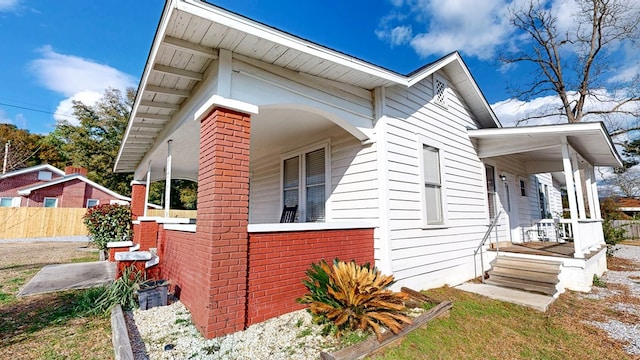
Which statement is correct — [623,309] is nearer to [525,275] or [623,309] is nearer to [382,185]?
[525,275]

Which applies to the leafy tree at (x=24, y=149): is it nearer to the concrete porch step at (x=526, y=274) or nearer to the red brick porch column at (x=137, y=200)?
the red brick porch column at (x=137, y=200)

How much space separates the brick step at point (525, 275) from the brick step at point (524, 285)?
0.25 feet

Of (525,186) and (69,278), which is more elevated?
(525,186)

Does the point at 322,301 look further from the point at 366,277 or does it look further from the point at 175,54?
the point at 175,54

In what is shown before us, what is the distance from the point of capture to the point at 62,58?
920 inches

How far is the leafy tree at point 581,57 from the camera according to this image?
45.5 feet

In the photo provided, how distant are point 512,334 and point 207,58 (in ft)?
17.3

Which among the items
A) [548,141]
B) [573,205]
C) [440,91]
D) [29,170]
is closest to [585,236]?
[573,205]

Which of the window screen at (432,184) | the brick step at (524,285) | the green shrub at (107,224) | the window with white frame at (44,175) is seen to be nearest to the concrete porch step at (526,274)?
the brick step at (524,285)

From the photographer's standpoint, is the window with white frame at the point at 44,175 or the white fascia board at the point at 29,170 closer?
the white fascia board at the point at 29,170

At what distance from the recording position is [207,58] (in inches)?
146

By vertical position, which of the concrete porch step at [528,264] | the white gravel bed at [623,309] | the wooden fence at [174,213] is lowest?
the white gravel bed at [623,309]

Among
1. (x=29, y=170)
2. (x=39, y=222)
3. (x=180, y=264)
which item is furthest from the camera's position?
(x=29, y=170)

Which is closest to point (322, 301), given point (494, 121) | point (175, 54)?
point (175, 54)
